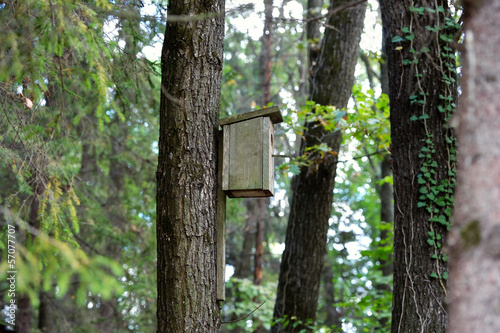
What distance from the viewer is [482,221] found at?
4.29ft

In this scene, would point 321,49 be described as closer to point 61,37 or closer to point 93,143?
point 93,143

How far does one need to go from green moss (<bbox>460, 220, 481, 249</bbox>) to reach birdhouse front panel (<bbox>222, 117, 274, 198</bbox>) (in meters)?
1.63

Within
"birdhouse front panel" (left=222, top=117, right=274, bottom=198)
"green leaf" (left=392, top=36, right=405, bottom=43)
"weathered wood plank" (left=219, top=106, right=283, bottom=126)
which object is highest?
"green leaf" (left=392, top=36, right=405, bottom=43)

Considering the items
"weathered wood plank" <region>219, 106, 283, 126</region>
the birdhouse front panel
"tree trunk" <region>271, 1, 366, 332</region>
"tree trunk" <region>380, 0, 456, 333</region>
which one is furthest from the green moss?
"tree trunk" <region>271, 1, 366, 332</region>

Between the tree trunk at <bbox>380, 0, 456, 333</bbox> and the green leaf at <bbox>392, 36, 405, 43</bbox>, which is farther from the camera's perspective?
the green leaf at <bbox>392, 36, 405, 43</bbox>

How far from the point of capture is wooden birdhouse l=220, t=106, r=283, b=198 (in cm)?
291

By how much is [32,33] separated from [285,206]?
1090 cm

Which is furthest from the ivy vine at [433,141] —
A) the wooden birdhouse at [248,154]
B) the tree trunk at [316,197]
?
the tree trunk at [316,197]

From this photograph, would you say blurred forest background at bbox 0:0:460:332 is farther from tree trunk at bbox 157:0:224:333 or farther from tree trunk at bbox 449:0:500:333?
tree trunk at bbox 449:0:500:333

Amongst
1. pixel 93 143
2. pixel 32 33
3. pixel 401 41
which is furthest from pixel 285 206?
pixel 32 33

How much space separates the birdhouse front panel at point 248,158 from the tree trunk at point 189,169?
0.31 ft

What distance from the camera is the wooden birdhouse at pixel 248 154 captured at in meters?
2.91

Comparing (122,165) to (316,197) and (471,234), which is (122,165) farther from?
(471,234)

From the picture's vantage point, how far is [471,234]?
1317 mm
